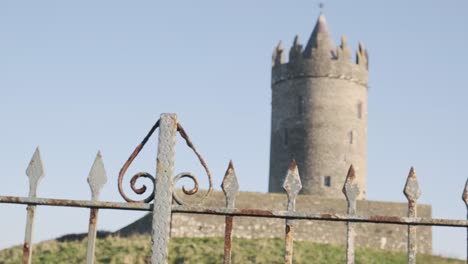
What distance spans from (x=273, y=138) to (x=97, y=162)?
99.4 ft

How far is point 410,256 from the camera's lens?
169 inches

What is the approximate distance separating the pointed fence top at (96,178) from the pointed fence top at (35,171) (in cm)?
28

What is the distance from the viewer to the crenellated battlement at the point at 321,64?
34.5m

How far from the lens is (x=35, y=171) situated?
4617 mm

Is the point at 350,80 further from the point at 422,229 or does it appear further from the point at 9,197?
the point at 9,197

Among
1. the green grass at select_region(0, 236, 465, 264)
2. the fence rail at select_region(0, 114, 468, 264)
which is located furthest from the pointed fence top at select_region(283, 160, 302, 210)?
the green grass at select_region(0, 236, 465, 264)

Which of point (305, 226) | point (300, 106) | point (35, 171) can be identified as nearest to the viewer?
point (35, 171)

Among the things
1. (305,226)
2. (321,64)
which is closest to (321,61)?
(321,64)

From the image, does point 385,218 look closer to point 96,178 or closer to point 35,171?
point 96,178

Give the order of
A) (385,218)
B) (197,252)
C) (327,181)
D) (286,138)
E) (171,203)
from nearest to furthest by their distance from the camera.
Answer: (385,218), (171,203), (197,252), (327,181), (286,138)

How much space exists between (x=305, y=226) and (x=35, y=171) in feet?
75.9

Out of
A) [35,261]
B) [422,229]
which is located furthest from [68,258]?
[422,229]

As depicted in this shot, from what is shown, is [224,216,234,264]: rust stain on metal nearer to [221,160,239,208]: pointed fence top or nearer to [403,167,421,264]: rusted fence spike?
[221,160,239,208]: pointed fence top

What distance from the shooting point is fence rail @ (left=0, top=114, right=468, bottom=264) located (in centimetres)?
437
